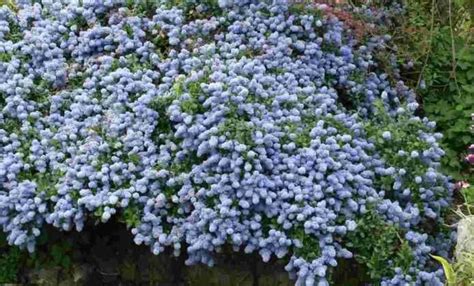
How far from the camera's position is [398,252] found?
3326 mm

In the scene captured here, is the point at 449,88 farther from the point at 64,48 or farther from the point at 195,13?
the point at 64,48

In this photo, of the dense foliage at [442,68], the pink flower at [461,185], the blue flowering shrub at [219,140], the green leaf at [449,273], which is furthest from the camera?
the dense foliage at [442,68]

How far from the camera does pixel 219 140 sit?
3.41m

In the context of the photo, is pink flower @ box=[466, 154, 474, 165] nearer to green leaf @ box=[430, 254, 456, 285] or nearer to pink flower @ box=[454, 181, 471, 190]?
pink flower @ box=[454, 181, 471, 190]

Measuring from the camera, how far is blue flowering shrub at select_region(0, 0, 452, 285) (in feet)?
11.0

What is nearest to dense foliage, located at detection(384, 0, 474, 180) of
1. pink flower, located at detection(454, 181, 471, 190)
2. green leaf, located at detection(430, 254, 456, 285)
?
pink flower, located at detection(454, 181, 471, 190)

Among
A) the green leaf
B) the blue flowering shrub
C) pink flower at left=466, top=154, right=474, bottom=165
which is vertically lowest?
pink flower at left=466, top=154, right=474, bottom=165

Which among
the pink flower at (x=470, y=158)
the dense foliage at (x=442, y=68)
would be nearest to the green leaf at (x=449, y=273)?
the pink flower at (x=470, y=158)

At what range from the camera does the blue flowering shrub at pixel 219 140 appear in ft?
11.0

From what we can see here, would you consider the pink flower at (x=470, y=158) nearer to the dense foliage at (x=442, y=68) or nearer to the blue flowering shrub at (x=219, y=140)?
the dense foliage at (x=442, y=68)

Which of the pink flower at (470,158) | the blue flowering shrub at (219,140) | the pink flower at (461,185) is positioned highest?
the blue flowering shrub at (219,140)

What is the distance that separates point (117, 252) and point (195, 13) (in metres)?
1.18

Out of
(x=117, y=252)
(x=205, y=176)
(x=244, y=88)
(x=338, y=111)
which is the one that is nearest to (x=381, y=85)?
(x=338, y=111)

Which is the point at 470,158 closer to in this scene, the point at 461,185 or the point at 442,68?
the point at 461,185
